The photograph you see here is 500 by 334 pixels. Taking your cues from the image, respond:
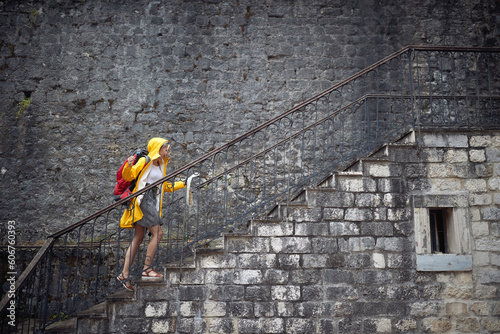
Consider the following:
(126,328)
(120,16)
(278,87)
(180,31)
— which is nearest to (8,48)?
(120,16)

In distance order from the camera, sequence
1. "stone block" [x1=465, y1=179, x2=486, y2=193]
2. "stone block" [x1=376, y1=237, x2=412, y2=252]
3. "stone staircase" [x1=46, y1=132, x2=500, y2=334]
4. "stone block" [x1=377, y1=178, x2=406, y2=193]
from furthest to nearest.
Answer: "stone block" [x1=465, y1=179, x2=486, y2=193] < "stone block" [x1=377, y1=178, x2=406, y2=193] < "stone block" [x1=376, y1=237, x2=412, y2=252] < "stone staircase" [x1=46, y1=132, x2=500, y2=334]

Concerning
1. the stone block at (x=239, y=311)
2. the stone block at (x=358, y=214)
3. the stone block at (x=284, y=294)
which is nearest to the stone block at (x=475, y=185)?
the stone block at (x=358, y=214)

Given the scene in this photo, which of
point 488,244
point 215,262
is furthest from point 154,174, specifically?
point 488,244

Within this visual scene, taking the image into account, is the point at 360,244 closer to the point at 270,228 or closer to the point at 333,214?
the point at 333,214

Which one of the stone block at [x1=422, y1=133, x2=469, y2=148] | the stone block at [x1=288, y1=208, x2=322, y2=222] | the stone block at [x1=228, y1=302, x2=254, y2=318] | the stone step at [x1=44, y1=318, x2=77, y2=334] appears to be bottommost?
the stone step at [x1=44, y1=318, x2=77, y2=334]

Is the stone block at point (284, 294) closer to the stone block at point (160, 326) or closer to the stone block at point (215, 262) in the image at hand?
the stone block at point (215, 262)

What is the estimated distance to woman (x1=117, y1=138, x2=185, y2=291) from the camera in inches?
195

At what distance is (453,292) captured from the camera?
5133 millimetres

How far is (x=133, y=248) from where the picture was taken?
5.00 meters

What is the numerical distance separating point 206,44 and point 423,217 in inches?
175

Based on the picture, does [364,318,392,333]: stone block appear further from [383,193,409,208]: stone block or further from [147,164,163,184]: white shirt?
[147,164,163,184]: white shirt

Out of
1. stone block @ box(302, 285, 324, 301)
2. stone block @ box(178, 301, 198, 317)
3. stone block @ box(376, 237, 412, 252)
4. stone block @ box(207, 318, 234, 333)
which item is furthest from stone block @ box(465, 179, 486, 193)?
stone block @ box(178, 301, 198, 317)

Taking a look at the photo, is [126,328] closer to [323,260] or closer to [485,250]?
[323,260]

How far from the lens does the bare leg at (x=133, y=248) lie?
4.96m
